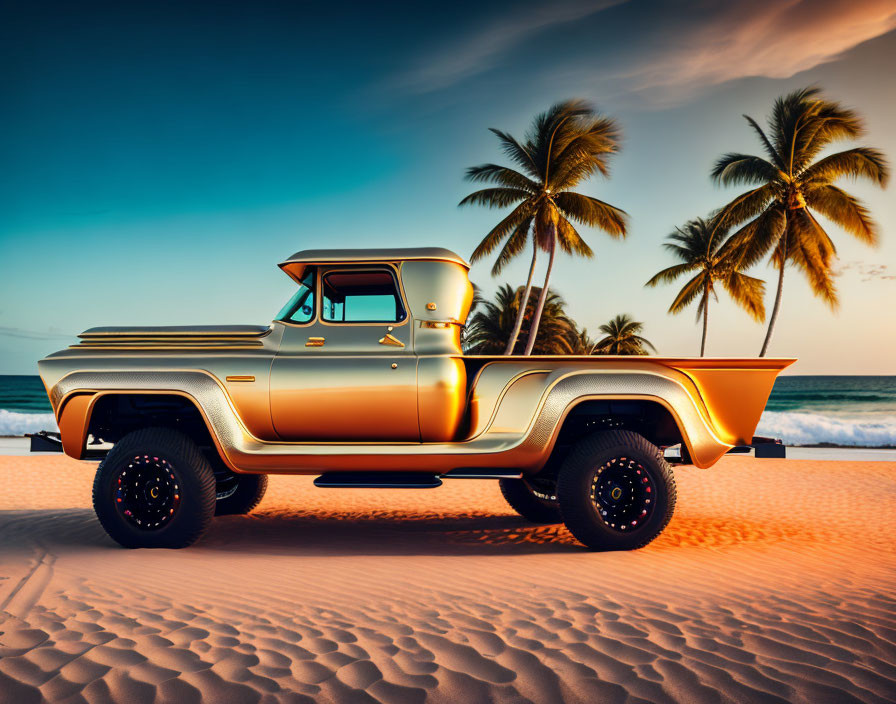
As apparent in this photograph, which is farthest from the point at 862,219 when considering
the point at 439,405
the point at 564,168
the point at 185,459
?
Answer: the point at 185,459

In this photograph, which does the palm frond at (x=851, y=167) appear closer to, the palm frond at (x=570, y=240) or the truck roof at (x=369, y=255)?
the palm frond at (x=570, y=240)

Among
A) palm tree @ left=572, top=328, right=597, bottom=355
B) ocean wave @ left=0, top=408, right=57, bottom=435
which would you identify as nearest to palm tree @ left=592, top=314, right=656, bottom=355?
palm tree @ left=572, top=328, right=597, bottom=355

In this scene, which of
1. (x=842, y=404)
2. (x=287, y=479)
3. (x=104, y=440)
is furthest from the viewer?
(x=842, y=404)

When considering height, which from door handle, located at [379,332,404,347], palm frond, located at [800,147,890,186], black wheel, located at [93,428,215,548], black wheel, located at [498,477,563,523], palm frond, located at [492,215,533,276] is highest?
palm frond, located at [800,147,890,186]

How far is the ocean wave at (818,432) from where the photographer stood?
2847cm

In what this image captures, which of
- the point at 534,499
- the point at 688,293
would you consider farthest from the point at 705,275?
the point at 534,499

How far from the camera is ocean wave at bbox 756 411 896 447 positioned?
2847cm

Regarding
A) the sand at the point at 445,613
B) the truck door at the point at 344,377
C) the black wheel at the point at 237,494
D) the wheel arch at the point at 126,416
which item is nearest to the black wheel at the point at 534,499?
the sand at the point at 445,613

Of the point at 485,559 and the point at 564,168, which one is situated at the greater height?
the point at 564,168

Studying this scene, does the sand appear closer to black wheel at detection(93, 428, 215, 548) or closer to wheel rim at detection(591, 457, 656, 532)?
black wheel at detection(93, 428, 215, 548)

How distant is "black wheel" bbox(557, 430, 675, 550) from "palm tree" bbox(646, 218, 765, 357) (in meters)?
24.1

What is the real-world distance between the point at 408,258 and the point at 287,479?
701cm

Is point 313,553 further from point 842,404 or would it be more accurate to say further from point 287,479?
point 842,404

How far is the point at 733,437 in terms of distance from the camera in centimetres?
560
